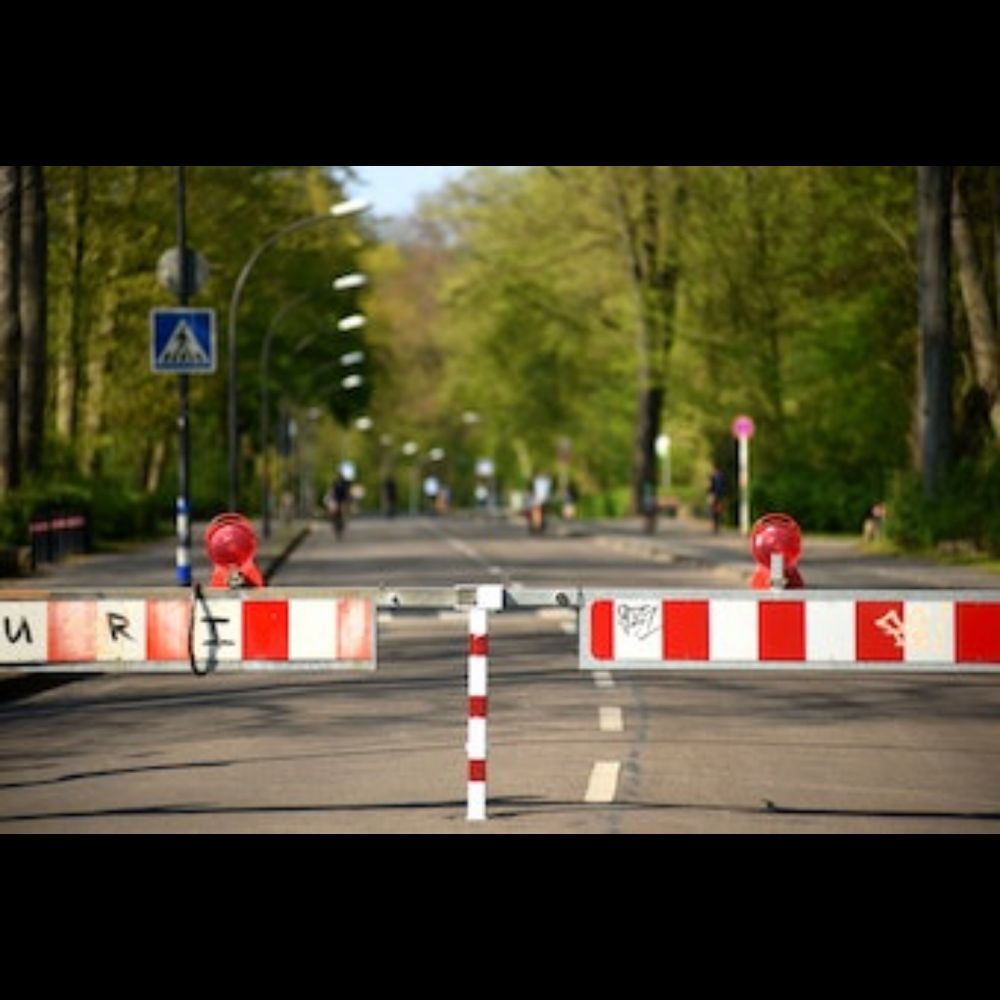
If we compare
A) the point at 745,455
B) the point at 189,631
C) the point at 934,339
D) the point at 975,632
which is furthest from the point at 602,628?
the point at 745,455

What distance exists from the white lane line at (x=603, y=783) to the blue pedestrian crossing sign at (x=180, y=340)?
20562 mm

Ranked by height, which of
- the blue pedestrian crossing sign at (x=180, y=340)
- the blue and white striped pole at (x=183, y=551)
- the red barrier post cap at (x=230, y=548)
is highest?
the blue pedestrian crossing sign at (x=180, y=340)

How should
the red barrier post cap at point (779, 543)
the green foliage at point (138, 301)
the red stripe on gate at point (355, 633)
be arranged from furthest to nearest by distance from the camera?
the green foliage at point (138, 301) → the red barrier post cap at point (779, 543) → the red stripe on gate at point (355, 633)

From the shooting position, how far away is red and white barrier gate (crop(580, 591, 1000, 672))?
12.9 metres

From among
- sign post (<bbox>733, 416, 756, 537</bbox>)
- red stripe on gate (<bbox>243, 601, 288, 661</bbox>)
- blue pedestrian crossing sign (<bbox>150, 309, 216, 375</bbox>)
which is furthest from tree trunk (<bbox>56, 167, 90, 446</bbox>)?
red stripe on gate (<bbox>243, 601, 288, 661</bbox>)

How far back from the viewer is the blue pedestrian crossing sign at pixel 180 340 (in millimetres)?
35312

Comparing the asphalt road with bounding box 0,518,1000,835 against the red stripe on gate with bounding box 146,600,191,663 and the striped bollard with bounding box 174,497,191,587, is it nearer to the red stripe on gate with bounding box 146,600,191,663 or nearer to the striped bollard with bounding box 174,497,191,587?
the red stripe on gate with bounding box 146,600,191,663

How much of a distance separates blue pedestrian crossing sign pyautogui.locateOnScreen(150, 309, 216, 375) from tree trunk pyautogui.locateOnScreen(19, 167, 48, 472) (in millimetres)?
15470

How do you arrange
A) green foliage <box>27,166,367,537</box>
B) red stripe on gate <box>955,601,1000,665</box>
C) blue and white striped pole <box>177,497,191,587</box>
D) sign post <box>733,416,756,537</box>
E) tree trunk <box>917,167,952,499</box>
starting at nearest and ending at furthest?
1. red stripe on gate <box>955,601,1000,665</box>
2. blue and white striped pole <box>177,497,191,587</box>
3. tree trunk <box>917,167,952,499</box>
4. green foliage <box>27,166,367,537</box>
5. sign post <box>733,416,756,537</box>

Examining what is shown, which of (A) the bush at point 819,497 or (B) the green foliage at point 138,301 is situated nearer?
(B) the green foliage at point 138,301

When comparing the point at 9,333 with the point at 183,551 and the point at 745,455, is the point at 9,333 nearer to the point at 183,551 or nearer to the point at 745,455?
the point at 183,551

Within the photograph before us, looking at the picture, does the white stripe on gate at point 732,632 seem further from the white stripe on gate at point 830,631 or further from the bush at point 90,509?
the bush at point 90,509

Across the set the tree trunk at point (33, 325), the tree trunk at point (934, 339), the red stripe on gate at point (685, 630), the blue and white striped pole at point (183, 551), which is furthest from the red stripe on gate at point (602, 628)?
the tree trunk at point (33, 325)
